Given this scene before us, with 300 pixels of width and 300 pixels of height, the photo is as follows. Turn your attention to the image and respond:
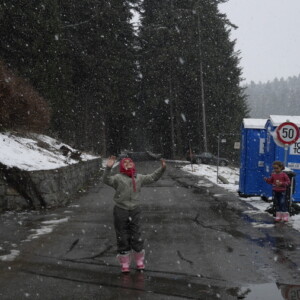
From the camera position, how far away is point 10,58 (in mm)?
22125

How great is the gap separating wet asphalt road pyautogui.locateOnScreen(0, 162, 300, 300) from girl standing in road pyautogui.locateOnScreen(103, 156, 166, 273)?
30 cm

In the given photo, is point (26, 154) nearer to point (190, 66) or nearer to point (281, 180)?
point (281, 180)

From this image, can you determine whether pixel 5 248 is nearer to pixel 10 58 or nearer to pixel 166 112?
pixel 10 58

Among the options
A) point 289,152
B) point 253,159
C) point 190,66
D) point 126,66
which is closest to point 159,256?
point 289,152

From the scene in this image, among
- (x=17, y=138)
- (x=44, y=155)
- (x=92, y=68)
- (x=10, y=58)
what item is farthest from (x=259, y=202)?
(x=92, y=68)

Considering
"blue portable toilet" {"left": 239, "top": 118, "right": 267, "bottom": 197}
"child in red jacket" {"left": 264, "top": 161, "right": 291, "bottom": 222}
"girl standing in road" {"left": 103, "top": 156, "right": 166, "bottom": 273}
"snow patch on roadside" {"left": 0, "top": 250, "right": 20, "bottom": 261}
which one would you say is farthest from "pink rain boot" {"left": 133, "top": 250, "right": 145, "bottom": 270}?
"blue portable toilet" {"left": 239, "top": 118, "right": 267, "bottom": 197}

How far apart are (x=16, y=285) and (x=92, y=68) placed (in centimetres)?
2882

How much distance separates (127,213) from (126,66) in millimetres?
33957

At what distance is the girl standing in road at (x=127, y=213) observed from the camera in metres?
6.50

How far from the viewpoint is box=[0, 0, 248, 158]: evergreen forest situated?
22141 mm

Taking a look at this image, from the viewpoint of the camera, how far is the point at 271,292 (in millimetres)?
5520

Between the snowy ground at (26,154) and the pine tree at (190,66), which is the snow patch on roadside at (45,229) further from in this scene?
the pine tree at (190,66)

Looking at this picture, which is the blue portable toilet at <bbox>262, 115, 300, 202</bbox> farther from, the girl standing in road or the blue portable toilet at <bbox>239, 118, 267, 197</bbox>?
the girl standing in road

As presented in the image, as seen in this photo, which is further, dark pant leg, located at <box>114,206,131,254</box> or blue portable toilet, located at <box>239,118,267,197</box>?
blue portable toilet, located at <box>239,118,267,197</box>
